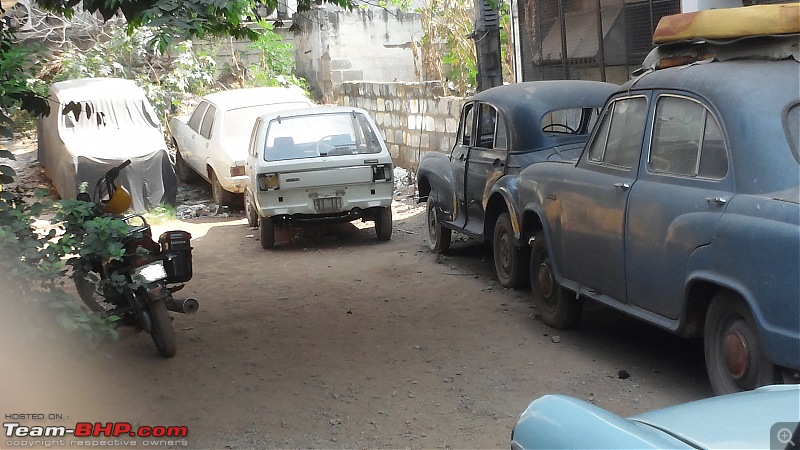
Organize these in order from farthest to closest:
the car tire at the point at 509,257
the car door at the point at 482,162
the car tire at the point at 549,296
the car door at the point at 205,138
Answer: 1. the car door at the point at 205,138
2. the car door at the point at 482,162
3. the car tire at the point at 509,257
4. the car tire at the point at 549,296

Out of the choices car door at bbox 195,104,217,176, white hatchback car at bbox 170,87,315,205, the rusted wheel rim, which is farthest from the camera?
car door at bbox 195,104,217,176

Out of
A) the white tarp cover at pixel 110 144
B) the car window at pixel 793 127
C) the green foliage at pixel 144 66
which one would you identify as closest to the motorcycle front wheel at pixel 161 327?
the car window at pixel 793 127

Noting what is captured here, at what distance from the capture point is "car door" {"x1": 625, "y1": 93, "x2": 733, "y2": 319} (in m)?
4.84

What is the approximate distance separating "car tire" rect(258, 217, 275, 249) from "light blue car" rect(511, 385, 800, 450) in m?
8.54

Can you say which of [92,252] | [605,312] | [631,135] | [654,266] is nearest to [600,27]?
[605,312]

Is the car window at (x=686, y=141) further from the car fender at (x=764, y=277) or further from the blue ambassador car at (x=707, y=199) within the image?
the car fender at (x=764, y=277)

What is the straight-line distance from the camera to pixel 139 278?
601 centimetres

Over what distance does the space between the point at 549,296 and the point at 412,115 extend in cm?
908

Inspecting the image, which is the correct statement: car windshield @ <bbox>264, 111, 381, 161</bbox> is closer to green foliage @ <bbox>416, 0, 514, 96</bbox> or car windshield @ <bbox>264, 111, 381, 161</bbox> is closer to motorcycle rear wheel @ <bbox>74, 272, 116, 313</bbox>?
green foliage @ <bbox>416, 0, 514, 96</bbox>

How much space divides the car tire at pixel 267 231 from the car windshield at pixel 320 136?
2.63ft


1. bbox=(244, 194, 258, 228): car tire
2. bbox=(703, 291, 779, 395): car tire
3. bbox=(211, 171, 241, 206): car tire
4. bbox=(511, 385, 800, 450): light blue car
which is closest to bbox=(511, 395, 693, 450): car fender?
bbox=(511, 385, 800, 450): light blue car

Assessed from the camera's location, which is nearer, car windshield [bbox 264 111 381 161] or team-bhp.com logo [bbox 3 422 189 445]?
team-bhp.com logo [bbox 3 422 189 445]

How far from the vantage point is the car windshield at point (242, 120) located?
46.2ft

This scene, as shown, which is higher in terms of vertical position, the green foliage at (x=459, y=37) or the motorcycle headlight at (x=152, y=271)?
the green foliage at (x=459, y=37)
